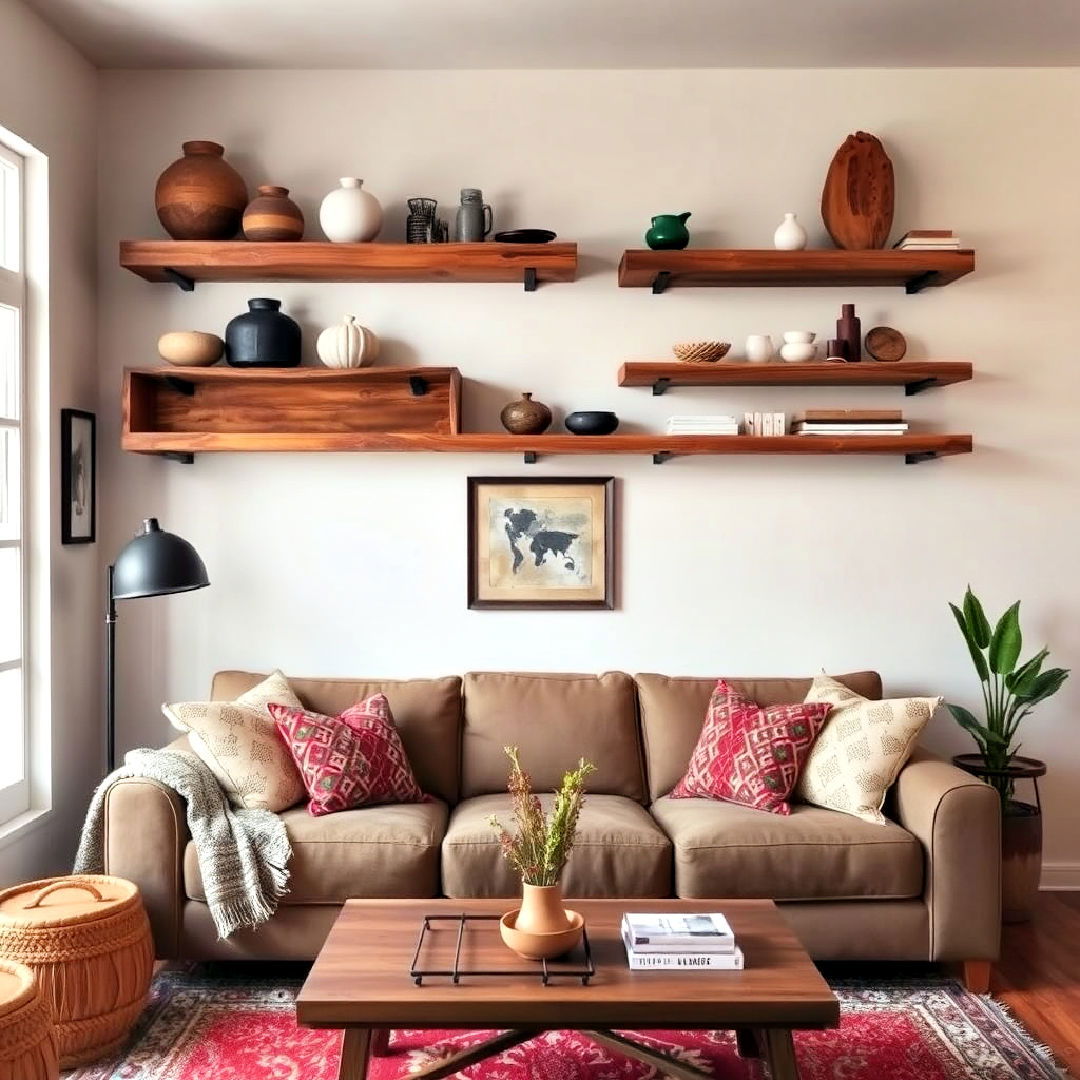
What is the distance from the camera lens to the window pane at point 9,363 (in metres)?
3.41

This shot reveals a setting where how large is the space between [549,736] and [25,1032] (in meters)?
1.78

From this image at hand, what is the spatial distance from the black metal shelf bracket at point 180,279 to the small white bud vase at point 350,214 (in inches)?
20.6

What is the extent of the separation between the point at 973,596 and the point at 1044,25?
6.09ft

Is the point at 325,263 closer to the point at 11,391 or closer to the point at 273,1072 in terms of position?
the point at 11,391

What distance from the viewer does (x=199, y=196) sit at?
12.0 ft

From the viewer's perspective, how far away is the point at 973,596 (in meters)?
3.78

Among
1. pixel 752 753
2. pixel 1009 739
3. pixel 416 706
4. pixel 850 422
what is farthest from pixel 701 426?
pixel 1009 739

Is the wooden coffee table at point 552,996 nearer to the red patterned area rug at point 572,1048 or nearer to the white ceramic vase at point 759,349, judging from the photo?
the red patterned area rug at point 572,1048

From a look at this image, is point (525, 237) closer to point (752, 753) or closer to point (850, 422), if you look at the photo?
A: point (850, 422)

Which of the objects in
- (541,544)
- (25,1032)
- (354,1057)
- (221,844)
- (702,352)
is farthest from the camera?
(541,544)

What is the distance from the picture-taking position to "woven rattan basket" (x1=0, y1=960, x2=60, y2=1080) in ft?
6.74

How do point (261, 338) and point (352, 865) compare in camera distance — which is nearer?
point (352, 865)

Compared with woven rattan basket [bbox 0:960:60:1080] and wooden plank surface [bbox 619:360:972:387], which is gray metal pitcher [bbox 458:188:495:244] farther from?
woven rattan basket [bbox 0:960:60:1080]

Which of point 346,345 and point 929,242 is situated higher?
point 929,242
